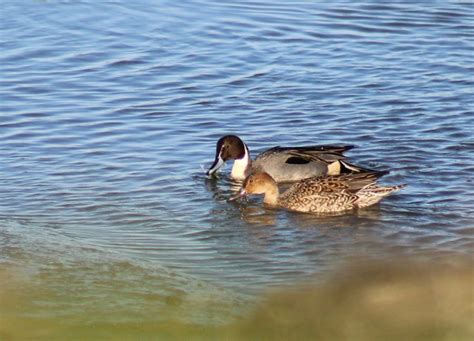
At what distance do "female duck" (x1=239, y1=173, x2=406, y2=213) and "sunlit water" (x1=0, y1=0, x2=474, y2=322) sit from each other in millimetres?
156

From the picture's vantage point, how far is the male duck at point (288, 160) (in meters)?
11.4

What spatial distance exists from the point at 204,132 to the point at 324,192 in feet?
7.65

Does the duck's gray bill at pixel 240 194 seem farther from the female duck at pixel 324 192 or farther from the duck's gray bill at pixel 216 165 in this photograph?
the duck's gray bill at pixel 216 165

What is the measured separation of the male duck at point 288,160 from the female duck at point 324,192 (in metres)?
0.43

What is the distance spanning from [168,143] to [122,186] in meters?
1.43

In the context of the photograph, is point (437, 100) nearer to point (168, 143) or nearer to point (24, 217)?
point (168, 143)

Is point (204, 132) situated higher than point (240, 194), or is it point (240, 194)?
point (204, 132)

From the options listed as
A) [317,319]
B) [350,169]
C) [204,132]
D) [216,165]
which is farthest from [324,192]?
[317,319]

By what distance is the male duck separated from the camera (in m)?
11.4

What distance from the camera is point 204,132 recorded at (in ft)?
41.4

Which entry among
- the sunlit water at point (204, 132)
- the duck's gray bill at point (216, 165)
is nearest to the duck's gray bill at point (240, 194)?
the sunlit water at point (204, 132)

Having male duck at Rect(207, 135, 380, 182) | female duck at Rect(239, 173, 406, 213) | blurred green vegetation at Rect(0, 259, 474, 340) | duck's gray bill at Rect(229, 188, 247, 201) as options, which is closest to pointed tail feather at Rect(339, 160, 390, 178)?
male duck at Rect(207, 135, 380, 182)

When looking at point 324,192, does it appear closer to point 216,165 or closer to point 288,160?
point 288,160

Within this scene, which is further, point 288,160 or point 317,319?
point 288,160
